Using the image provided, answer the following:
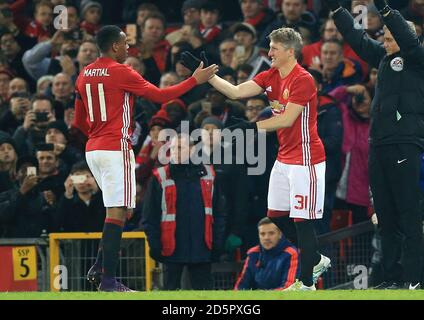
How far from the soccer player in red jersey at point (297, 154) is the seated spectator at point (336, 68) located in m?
4.03

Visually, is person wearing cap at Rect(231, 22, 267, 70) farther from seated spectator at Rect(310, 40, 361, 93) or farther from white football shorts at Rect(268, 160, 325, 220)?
white football shorts at Rect(268, 160, 325, 220)

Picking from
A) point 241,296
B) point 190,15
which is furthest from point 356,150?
point 241,296

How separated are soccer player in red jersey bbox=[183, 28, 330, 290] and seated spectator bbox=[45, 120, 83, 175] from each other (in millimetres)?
4814

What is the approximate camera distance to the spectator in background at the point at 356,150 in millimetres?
15203

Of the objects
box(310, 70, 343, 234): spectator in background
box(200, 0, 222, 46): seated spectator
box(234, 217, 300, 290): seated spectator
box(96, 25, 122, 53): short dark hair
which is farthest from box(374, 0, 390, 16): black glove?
box(200, 0, 222, 46): seated spectator

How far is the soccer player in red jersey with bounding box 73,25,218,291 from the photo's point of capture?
11.8 meters

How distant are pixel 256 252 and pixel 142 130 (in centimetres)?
327

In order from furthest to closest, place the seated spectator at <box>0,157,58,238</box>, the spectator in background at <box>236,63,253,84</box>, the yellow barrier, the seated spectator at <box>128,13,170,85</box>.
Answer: the seated spectator at <box>128,13,170,85</box> < the spectator in background at <box>236,63,253,84</box> < the seated spectator at <box>0,157,58,238</box> < the yellow barrier

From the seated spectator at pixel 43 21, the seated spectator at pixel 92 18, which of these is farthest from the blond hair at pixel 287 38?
the seated spectator at pixel 43 21

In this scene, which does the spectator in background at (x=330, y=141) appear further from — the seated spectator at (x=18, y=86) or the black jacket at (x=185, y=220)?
the seated spectator at (x=18, y=86)

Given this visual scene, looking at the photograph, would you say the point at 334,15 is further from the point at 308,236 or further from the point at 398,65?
the point at 308,236

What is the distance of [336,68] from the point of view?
16.0m

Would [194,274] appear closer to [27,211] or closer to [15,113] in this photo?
[27,211]
